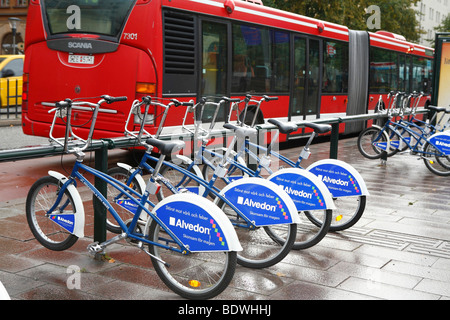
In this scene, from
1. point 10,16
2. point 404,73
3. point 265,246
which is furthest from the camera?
point 10,16

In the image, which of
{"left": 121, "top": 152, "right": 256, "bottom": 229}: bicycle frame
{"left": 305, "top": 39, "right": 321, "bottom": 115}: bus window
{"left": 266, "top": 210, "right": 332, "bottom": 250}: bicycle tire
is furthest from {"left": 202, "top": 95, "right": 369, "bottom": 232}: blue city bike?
{"left": 305, "top": 39, "right": 321, "bottom": 115}: bus window

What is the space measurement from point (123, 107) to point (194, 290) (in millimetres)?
6068

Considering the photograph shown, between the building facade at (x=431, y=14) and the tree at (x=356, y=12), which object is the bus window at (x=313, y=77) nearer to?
the tree at (x=356, y=12)

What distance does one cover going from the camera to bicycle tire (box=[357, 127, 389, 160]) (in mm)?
11930

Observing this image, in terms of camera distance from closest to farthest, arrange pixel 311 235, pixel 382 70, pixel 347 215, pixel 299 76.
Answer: pixel 311 235
pixel 347 215
pixel 299 76
pixel 382 70

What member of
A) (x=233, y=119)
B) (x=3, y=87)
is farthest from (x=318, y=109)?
(x=3, y=87)

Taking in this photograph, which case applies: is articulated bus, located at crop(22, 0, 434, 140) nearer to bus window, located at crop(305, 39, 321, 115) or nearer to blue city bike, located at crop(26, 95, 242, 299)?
bus window, located at crop(305, 39, 321, 115)

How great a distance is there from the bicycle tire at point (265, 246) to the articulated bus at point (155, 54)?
14.8 feet

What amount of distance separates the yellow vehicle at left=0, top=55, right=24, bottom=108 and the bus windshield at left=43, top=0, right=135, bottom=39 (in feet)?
34.8

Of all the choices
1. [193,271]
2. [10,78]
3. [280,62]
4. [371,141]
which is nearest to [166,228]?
[193,271]

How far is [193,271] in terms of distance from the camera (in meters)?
4.62

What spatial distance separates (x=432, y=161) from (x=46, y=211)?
24.6ft

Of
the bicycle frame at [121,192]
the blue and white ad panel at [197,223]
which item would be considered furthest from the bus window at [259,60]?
the blue and white ad panel at [197,223]

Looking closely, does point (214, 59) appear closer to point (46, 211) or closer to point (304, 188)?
point (304, 188)
